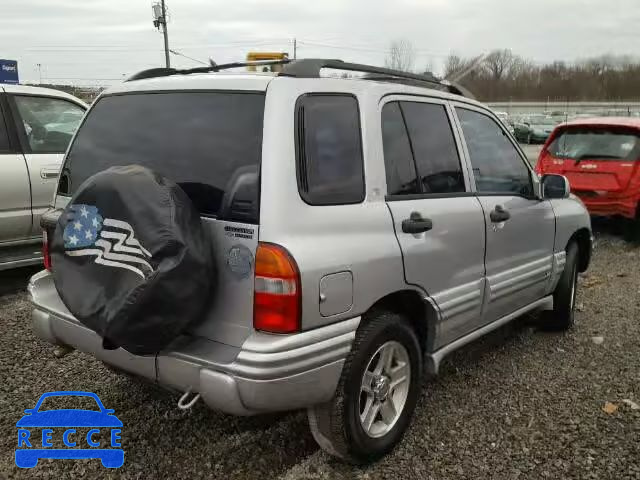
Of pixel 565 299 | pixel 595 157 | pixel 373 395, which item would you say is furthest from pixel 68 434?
pixel 595 157

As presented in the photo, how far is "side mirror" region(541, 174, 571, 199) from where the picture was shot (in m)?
4.26

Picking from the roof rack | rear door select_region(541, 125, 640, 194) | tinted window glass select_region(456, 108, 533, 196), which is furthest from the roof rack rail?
rear door select_region(541, 125, 640, 194)

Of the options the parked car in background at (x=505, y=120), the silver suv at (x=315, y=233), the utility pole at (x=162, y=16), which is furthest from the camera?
the utility pole at (x=162, y=16)

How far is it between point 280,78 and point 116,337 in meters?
1.24

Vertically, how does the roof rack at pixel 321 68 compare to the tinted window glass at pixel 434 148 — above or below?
above

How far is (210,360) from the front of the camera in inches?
93.6

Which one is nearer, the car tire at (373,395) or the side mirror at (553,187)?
the car tire at (373,395)

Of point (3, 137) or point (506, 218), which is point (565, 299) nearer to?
point (506, 218)

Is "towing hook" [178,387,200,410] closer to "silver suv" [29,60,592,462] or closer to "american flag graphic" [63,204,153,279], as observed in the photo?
"silver suv" [29,60,592,462]

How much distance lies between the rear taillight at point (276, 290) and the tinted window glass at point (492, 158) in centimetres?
169

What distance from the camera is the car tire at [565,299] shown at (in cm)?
471

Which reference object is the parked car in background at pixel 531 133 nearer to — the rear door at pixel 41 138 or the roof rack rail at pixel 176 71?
the rear door at pixel 41 138

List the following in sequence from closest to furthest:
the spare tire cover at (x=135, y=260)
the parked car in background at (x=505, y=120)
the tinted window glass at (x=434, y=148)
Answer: the spare tire cover at (x=135, y=260) → the tinted window glass at (x=434, y=148) → the parked car in background at (x=505, y=120)

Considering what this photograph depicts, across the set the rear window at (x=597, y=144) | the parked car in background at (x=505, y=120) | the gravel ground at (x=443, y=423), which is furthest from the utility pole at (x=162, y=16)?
the gravel ground at (x=443, y=423)
